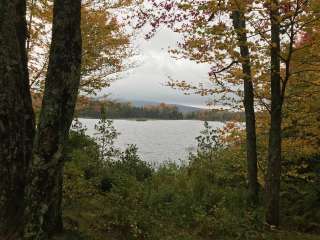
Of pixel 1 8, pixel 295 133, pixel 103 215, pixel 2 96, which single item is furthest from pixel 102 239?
pixel 295 133

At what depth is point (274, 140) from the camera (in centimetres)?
952

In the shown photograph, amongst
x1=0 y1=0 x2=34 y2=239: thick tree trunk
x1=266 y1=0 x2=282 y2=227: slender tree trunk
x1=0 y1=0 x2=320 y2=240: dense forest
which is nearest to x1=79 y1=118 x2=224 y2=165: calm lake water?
x1=0 y1=0 x2=320 y2=240: dense forest

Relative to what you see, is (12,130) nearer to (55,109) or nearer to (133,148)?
(55,109)

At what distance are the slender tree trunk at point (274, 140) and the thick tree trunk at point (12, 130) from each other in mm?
5900

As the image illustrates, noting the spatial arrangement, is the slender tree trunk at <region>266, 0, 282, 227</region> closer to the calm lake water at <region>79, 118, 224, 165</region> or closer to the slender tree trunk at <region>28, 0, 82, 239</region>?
the slender tree trunk at <region>28, 0, 82, 239</region>

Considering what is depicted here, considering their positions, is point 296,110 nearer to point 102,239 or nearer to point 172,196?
point 172,196

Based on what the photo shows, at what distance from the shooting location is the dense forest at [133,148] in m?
5.03

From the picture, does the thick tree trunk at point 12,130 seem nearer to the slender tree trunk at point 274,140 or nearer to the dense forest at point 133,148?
the dense forest at point 133,148

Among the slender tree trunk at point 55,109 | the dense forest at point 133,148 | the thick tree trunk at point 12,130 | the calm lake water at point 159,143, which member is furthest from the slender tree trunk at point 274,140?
the calm lake water at point 159,143

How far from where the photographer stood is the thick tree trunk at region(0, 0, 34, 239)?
5.13 m

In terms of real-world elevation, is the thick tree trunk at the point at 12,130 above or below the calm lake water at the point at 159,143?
above

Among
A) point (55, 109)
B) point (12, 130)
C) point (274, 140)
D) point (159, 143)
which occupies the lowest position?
point (159, 143)

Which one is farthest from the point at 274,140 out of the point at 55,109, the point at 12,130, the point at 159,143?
the point at 159,143

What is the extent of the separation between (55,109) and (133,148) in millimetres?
10875
